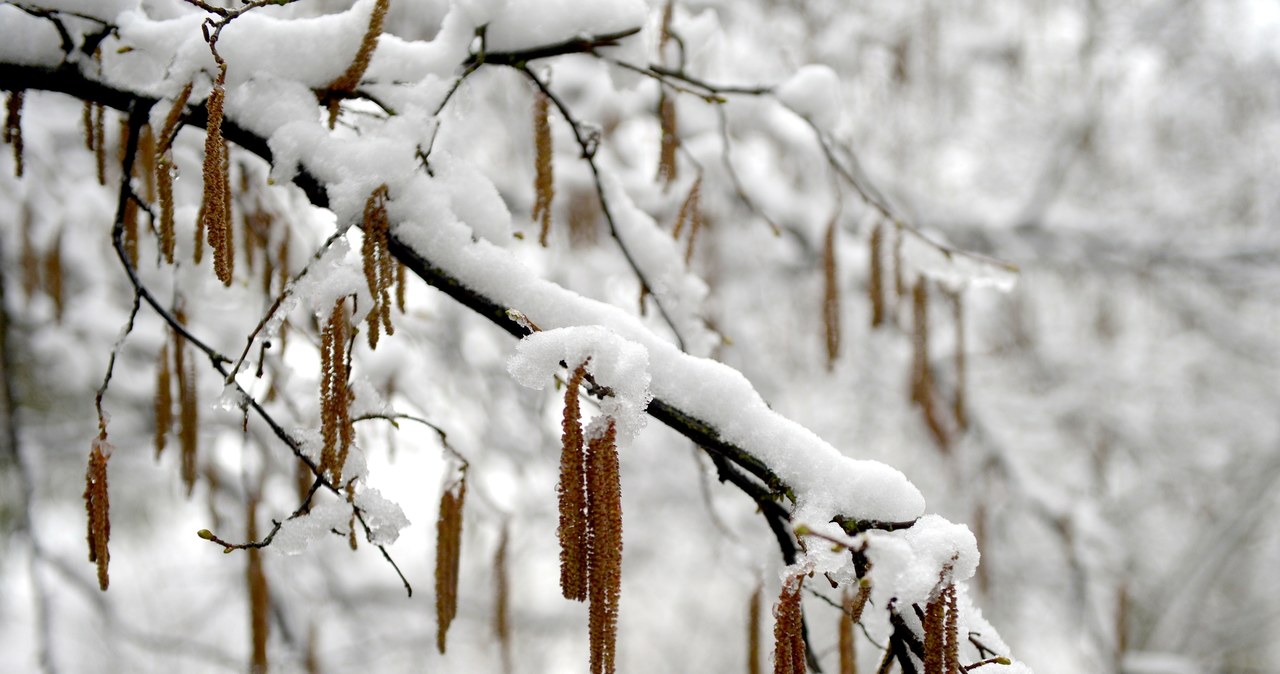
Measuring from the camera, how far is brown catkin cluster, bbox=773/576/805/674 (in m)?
0.63

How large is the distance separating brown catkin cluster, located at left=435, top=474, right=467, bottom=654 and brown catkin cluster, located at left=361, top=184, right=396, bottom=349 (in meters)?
0.25

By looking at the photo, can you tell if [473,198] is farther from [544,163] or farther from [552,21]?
[552,21]

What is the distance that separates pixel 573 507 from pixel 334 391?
275mm

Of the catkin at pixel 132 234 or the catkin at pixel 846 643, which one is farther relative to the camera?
the catkin at pixel 132 234

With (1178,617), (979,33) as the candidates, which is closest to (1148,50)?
(979,33)

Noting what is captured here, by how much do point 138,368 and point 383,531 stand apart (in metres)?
2.83

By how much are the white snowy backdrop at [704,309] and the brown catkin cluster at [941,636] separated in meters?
0.04

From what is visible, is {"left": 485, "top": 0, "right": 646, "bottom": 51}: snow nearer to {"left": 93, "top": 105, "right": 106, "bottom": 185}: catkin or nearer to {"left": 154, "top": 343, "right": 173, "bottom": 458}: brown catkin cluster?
{"left": 93, "top": 105, "right": 106, "bottom": 185}: catkin

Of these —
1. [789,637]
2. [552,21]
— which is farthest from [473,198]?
[789,637]

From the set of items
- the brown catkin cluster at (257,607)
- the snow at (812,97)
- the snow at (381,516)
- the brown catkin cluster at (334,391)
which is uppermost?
the snow at (812,97)

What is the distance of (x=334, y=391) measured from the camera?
76cm

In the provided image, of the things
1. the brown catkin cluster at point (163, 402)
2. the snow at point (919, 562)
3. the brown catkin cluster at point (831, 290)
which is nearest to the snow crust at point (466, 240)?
the snow at point (919, 562)

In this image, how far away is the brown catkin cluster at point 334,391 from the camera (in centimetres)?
75

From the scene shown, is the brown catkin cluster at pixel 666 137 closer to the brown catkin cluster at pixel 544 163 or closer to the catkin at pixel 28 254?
the brown catkin cluster at pixel 544 163
